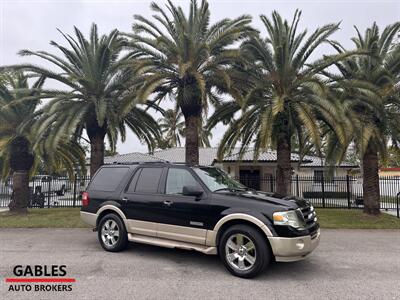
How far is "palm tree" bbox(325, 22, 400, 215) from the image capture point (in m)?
10.4

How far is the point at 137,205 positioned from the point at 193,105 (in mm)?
6314

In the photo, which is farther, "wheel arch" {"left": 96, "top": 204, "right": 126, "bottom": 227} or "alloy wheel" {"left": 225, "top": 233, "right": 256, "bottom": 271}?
"wheel arch" {"left": 96, "top": 204, "right": 126, "bottom": 227}

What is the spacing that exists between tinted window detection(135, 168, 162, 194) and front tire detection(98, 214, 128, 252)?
88 centimetres

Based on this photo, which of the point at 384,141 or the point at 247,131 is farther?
the point at 247,131

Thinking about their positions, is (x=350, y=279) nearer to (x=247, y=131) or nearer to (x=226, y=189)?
(x=226, y=189)

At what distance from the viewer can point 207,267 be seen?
206 inches

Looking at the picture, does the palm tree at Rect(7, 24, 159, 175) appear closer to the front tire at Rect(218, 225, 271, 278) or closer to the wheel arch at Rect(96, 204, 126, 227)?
the wheel arch at Rect(96, 204, 126, 227)

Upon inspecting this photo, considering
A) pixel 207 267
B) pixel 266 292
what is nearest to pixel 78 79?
pixel 207 267

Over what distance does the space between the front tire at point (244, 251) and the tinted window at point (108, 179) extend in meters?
3.01

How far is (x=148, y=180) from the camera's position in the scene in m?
6.24

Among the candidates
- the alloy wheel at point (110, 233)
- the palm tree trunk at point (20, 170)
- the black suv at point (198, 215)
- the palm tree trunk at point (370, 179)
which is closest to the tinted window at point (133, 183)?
the black suv at point (198, 215)

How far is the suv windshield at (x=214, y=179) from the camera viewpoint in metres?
5.68

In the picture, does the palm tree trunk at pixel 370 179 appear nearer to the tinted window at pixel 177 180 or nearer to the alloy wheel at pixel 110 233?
the tinted window at pixel 177 180

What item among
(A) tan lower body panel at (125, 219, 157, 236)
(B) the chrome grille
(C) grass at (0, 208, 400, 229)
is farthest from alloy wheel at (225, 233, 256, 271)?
(C) grass at (0, 208, 400, 229)
